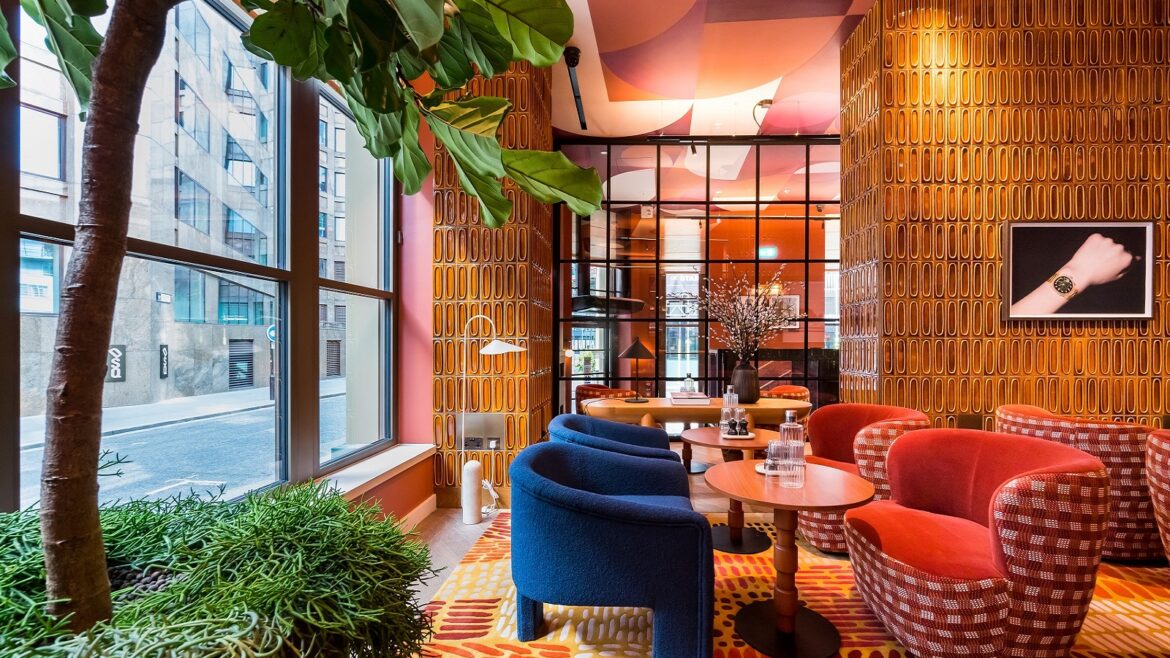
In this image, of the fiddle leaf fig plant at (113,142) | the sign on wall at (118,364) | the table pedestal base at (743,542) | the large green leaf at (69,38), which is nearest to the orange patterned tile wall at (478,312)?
the table pedestal base at (743,542)

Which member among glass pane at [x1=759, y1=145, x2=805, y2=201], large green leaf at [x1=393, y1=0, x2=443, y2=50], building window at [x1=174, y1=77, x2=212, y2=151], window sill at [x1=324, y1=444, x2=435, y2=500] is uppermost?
glass pane at [x1=759, y1=145, x2=805, y2=201]

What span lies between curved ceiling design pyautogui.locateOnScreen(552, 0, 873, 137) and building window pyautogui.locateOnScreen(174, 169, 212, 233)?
3074 millimetres

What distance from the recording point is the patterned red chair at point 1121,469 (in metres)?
2.89

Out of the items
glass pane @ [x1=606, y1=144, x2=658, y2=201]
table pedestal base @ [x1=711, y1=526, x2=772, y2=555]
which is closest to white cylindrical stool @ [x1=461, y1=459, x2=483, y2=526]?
table pedestal base @ [x1=711, y1=526, x2=772, y2=555]

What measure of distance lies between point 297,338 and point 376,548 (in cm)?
269

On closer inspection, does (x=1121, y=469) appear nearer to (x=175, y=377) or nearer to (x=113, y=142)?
(x=113, y=142)

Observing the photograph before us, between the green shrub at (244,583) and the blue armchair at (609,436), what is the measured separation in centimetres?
210

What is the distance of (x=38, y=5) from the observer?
2.00ft

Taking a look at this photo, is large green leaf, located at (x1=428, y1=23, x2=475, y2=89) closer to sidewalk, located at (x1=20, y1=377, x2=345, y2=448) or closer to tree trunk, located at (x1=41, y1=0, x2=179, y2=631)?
tree trunk, located at (x1=41, y1=0, x2=179, y2=631)

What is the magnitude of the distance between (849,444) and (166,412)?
382cm

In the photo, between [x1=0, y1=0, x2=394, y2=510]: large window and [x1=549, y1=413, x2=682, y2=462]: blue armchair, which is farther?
[x1=549, y1=413, x2=682, y2=462]: blue armchair

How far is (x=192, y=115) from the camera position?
2324mm

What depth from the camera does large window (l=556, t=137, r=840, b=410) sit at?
263 inches

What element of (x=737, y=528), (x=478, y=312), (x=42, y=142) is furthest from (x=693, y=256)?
(x=42, y=142)
